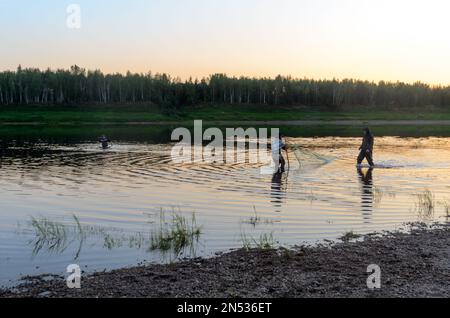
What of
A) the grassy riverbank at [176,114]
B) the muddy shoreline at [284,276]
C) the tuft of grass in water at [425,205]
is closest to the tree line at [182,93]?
the grassy riverbank at [176,114]

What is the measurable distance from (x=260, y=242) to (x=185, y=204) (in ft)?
23.4

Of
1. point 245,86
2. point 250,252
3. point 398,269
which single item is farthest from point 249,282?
point 245,86

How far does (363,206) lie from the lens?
20.2 m

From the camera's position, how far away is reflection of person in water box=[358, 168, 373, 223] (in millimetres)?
18753

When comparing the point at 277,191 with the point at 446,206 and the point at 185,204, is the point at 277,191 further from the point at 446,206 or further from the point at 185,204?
the point at 446,206

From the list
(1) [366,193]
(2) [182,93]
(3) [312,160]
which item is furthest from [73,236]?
(2) [182,93]

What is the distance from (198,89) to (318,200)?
16735 cm

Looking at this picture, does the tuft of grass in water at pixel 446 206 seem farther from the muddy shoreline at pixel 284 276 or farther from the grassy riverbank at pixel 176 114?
the grassy riverbank at pixel 176 114

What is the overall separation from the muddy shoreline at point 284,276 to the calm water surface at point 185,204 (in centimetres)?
135

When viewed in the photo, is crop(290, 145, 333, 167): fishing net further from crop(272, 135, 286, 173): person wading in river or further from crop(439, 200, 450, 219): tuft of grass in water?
crop(439, 200, 450, 219): tuft of grass in water

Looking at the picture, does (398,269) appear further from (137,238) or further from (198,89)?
(198,89)

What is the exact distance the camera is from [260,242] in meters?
14.0

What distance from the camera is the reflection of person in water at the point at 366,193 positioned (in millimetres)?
18753

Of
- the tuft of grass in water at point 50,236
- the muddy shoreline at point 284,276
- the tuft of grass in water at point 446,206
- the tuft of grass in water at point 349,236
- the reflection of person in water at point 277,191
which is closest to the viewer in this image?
the muddy shoreline at point 284,276
